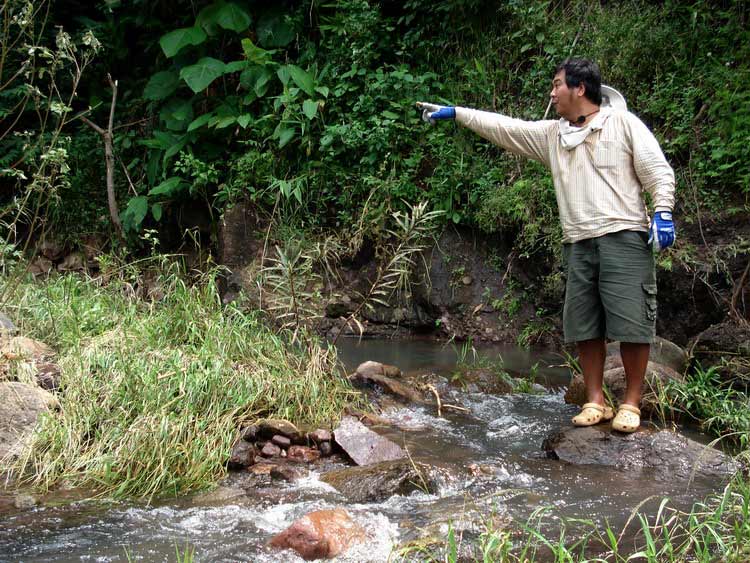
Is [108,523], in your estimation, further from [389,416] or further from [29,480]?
[389,416]

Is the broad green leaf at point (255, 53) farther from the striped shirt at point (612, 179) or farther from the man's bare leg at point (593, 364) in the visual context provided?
the man's bare leg at point (593, 364)

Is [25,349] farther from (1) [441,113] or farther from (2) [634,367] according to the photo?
(2) [634,367]

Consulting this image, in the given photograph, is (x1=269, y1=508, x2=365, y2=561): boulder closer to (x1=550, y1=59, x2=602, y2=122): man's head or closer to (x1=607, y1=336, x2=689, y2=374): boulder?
(x1=550, y1=59, x2=602, y2=122): man's head

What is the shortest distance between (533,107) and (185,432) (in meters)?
5.92

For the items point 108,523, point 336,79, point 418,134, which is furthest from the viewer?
point 336,79

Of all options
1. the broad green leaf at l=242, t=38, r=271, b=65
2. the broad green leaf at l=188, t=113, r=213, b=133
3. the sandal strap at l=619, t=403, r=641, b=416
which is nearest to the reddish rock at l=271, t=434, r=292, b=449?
the sandal strap at l=619, t=403, r=641, b=416

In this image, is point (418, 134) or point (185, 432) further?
point (418, 134)

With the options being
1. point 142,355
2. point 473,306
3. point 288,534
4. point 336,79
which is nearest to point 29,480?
point 142,355

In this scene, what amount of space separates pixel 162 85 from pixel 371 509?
28.0 ft

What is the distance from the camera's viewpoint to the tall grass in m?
4.02

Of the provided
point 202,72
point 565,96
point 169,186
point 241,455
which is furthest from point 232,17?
point 241,455

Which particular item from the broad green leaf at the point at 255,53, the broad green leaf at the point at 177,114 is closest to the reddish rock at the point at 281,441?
the broad green leaf at the point at 255,53

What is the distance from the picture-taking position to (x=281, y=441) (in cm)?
462

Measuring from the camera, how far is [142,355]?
192 inches
